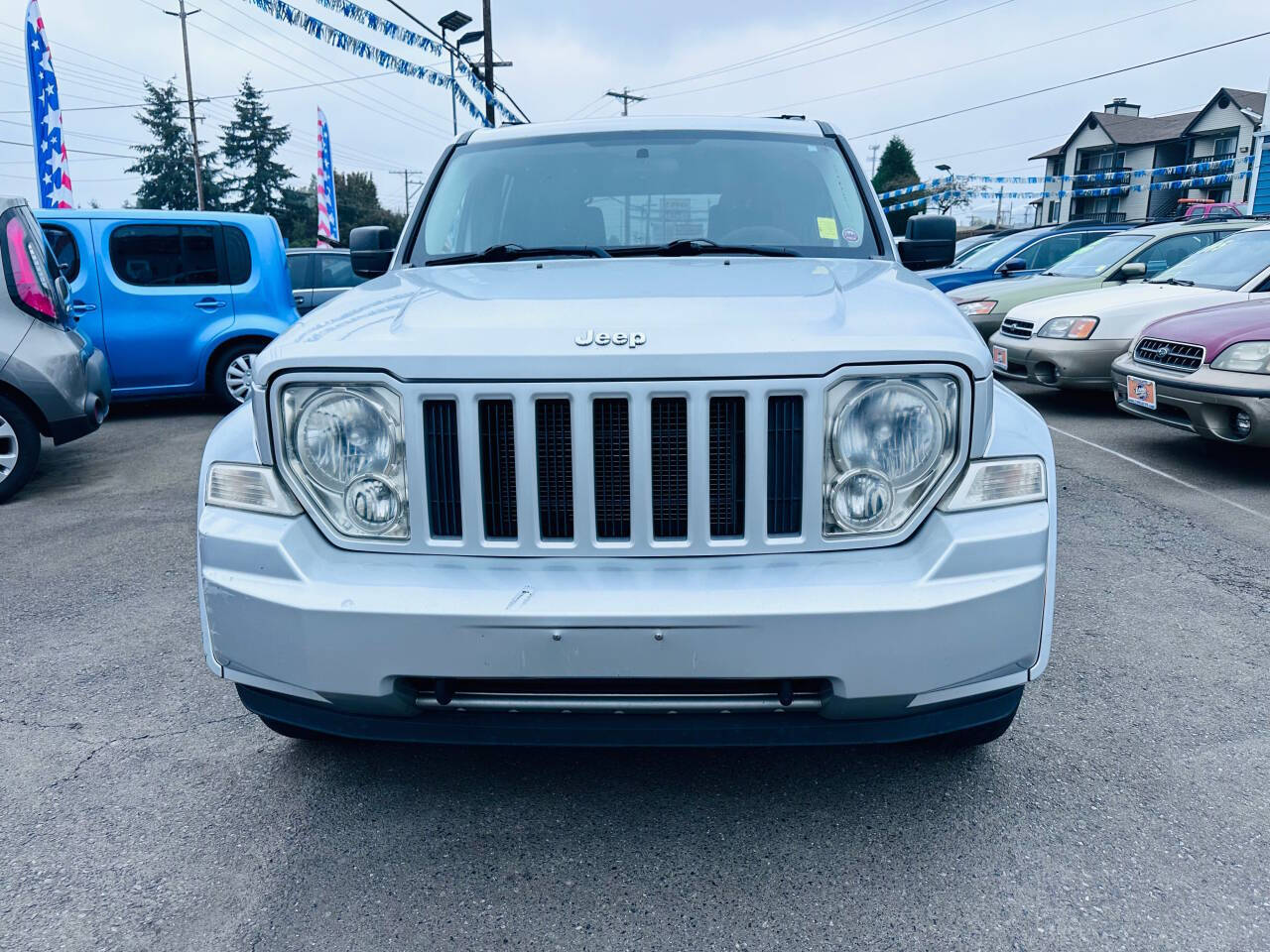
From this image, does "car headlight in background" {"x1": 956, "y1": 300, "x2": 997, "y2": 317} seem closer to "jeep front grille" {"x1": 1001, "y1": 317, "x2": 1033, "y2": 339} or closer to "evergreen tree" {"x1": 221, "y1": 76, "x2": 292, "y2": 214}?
"jeep front grille" {"x1": 1001, "y1": 317, "x2": 1033, "y2": 339}

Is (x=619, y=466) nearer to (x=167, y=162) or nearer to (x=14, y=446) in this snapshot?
(x=14, y=446)

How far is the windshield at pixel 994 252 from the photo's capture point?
1264cm

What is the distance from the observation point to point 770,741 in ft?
6.85

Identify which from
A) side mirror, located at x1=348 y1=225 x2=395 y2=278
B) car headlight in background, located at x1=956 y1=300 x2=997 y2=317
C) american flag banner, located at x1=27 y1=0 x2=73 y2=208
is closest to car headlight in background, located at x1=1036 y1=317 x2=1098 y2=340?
car headlight in background, located at x1=956 y1=300 x2=997 y2=317

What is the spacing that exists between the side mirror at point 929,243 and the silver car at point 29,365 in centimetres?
497

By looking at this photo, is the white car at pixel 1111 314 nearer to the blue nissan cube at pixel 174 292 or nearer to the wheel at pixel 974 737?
the wheel at pixel 974 737

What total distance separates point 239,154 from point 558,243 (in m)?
72.6

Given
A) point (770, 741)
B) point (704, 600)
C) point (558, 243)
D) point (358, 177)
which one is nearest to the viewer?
point (704, 600)

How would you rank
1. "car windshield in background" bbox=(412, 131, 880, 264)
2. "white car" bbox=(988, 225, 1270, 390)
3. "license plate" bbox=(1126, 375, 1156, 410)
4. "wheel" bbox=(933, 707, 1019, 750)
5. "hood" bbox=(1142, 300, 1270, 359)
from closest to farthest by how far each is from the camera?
1. "wheel" bbox=(933, 707, 1019, 750)
2. "car windshield in background" bbox=(412, 131, 880, 264)
3. "hood" bbox=(1142, 300, 1270, 359)
4. "license plate" bbox=(1126, 375, 1156, 410)
5. "white car" bbox=(988, 225, 1270, 390)

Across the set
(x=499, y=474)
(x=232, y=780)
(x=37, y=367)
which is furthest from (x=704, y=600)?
(x=37, y=367)

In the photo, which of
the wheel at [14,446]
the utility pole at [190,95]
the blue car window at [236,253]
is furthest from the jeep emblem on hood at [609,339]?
the utility pole at [190,95]

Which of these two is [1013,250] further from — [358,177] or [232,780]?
[358,177]

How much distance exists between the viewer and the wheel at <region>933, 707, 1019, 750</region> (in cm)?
249

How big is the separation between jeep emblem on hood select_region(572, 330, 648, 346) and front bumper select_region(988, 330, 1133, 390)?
696 cm
